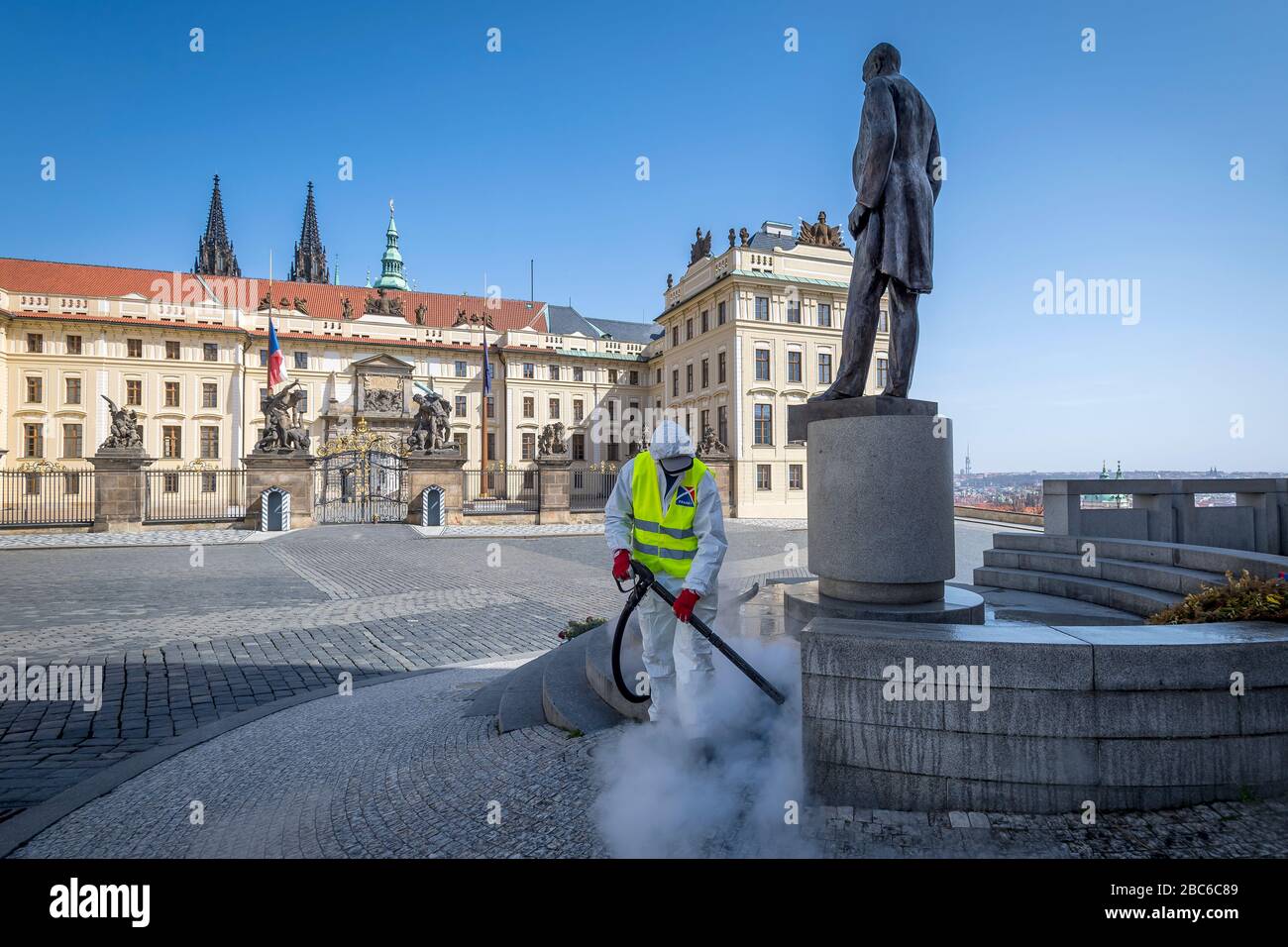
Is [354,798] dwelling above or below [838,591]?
below

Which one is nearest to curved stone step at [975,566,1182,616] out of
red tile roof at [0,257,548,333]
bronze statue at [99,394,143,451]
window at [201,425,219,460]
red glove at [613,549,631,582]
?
red glove at [613,549,631,582]

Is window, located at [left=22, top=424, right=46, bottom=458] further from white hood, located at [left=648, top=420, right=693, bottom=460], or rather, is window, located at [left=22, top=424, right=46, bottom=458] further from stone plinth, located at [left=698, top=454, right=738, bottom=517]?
white hood, located at [left=648, top=420, right=693, bottom=460]

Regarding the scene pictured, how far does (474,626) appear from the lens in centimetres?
948

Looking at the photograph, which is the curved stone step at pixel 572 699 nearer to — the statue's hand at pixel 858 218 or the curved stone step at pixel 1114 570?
the statue's hand at pixel 858 218

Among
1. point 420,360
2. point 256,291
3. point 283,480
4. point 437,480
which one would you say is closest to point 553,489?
point 437,480

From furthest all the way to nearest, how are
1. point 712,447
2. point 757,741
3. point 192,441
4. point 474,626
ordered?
point 192,441
point 712,447
point 474,626
point 757,741

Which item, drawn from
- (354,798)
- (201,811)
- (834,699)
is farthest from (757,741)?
(201,811)

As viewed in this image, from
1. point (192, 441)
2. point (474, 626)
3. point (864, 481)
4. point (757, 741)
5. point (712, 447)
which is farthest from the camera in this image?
point (192, 441)

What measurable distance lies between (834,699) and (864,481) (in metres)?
1.95

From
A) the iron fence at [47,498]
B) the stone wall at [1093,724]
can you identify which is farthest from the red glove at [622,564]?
the iron fence at [47,498]

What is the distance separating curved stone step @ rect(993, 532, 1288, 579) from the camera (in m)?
5.38

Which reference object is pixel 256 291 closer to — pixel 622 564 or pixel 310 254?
pixel 310 254

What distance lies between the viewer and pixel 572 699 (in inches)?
184
